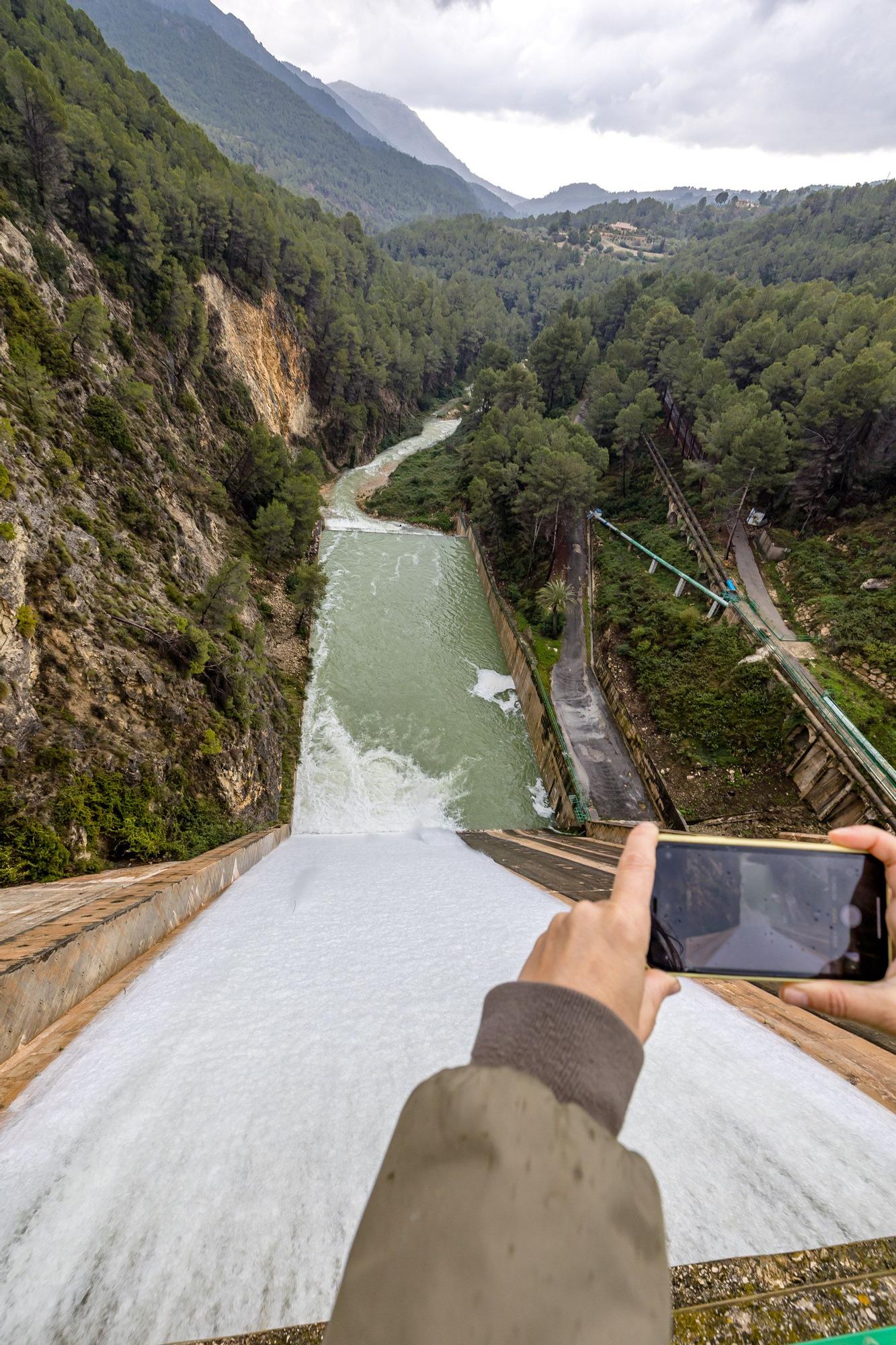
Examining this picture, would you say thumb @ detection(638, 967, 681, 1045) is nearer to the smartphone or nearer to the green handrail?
the smartphone

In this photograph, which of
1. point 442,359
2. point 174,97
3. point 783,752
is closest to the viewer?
point 783,752

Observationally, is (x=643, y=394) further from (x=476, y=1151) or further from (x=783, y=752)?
(x=476, y=1151)

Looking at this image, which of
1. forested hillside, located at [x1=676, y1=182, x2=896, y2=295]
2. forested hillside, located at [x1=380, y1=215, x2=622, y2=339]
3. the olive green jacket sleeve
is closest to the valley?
the olive green jacket sleeve

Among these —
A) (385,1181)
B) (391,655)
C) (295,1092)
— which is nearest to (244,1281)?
(295,1092)

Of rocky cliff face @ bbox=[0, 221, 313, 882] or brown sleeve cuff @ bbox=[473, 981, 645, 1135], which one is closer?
brown sleeve cuff @ bbox=[473, 981, 645, 1135]

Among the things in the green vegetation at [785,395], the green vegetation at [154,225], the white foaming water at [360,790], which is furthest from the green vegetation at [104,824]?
the green vegetation at [785,395]

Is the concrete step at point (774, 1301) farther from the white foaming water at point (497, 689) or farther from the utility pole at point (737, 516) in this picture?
the utility pole at point (737, 516)
